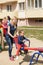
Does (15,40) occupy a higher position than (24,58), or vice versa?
(15,40)

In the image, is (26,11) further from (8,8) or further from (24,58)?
(24,58)

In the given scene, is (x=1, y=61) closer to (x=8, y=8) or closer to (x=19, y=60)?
(x=19, y=60)

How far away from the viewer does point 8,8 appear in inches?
1866

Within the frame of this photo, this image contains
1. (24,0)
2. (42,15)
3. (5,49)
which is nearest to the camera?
(5,49)

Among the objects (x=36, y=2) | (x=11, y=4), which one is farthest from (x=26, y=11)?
(x=11, y=4)

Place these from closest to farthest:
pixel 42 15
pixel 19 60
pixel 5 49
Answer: pixel 19 60, pixel 5 49, pixel 42 15

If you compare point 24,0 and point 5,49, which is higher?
point 24,0

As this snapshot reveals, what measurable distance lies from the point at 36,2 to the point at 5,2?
10052mm

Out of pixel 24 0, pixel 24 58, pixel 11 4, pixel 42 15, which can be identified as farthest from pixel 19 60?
pixel 11 4

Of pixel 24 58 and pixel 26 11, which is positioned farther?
pixel 26 11

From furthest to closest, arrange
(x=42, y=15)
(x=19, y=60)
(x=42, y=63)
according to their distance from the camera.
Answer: (x=42, y=15) → (x=19, y=60) → (x=42, y=63)

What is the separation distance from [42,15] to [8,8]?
1232 centimetres

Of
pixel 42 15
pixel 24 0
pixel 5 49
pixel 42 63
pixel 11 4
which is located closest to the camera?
Answer: pixel 42 63

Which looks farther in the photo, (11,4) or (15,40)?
(11,4)
